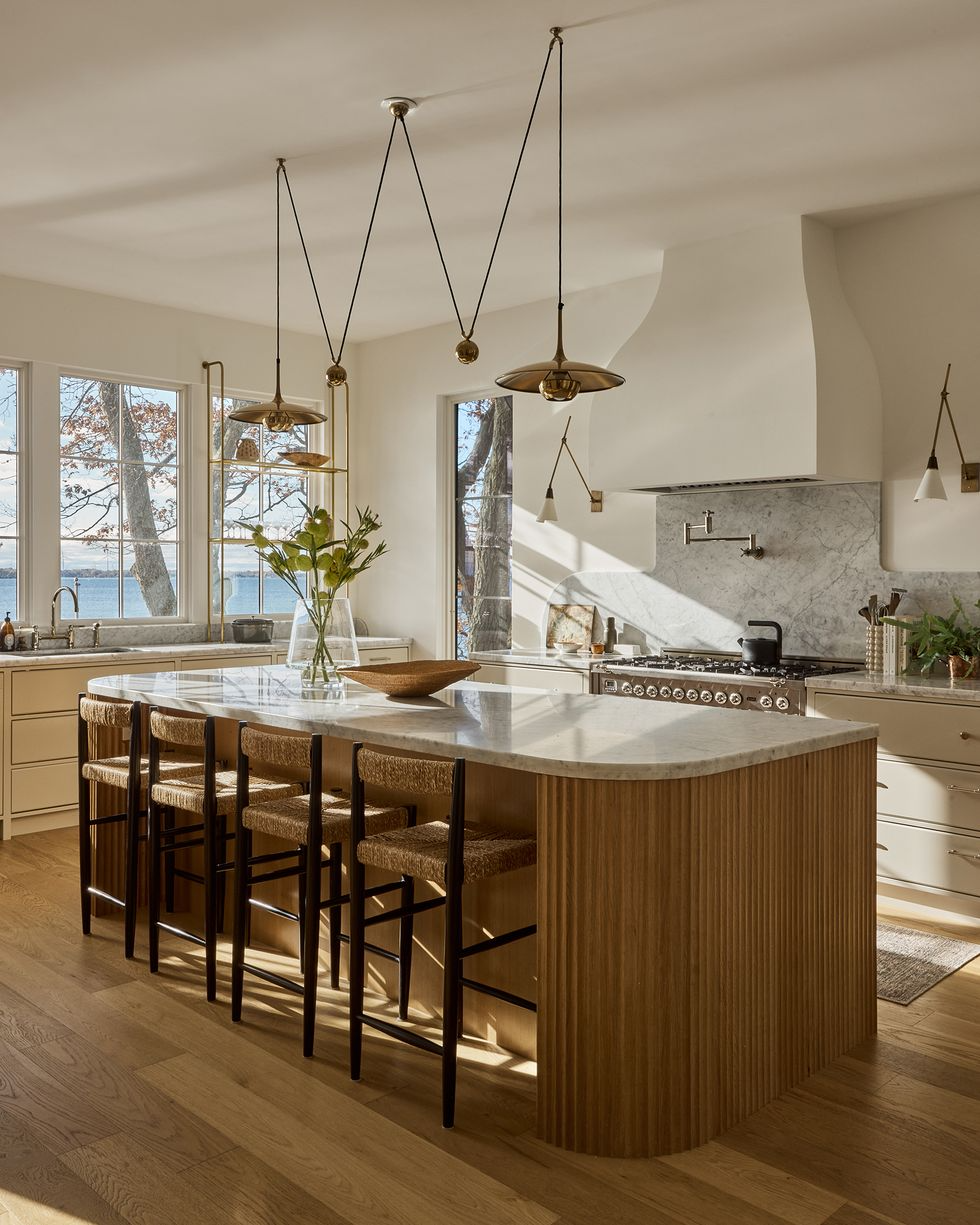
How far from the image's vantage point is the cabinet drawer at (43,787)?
204 inches

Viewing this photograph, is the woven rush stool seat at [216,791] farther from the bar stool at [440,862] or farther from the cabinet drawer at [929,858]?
the cabinet drawer at [929,858]

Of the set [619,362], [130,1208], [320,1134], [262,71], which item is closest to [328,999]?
[320,1134]

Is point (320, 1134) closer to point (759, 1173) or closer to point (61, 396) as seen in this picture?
point (759, 1173)

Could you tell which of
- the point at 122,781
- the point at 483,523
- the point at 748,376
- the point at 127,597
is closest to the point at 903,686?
the point at 748,376

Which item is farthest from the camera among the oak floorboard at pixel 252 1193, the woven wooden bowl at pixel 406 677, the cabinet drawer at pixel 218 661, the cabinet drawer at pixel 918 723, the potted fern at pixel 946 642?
the cabinet drawer at pixel 218 661

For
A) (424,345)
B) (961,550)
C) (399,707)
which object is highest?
(424,345)

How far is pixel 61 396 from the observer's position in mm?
5957

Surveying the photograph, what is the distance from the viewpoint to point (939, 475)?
4.44 m

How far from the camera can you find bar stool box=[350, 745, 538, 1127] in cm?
242

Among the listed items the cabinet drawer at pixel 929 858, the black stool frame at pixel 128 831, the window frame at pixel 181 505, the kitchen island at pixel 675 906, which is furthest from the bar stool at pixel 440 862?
the window frame at pixel 181 505

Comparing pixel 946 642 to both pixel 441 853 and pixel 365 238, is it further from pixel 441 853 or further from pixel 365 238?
pixel 365 238

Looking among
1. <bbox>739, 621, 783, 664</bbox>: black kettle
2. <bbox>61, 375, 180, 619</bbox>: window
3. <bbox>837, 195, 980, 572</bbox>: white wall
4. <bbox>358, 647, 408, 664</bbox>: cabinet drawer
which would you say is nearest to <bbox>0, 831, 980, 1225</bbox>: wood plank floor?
<bbox>739, 621, 783, 664</bbox>: black kettle

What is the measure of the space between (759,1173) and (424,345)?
5.43m

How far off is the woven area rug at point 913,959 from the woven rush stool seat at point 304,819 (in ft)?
5.24
